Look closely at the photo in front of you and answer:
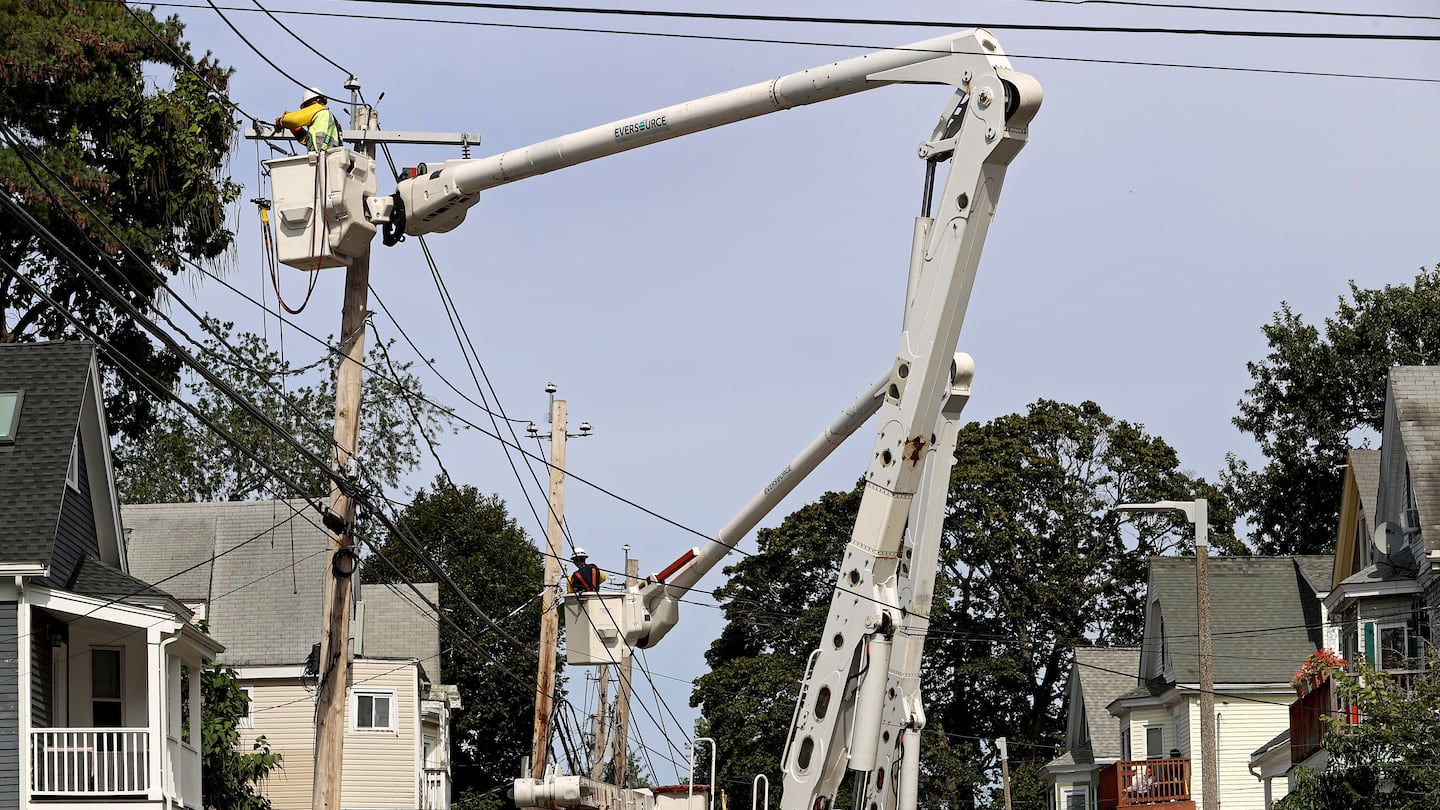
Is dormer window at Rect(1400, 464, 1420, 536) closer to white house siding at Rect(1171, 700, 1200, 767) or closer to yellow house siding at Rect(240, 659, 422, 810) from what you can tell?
white house siding at Rect(1171, 700, 1200, 767)

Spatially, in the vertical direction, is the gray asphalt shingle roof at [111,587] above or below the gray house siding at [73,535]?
below

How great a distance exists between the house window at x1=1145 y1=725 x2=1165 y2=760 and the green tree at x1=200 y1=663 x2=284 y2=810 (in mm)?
22685

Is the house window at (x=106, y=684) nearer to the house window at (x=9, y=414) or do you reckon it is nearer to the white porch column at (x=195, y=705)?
the white porch column at (x=195, y=705)

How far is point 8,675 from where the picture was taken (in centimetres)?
2409

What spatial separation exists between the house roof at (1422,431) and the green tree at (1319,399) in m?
28.0

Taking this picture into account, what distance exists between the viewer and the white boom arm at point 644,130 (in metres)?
13.9

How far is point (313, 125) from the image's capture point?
16047 millimetres

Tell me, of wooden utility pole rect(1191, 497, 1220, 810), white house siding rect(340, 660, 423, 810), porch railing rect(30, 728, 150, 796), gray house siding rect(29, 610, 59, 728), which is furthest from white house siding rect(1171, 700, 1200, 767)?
gray house siding rect(29, 610, 59, 728)

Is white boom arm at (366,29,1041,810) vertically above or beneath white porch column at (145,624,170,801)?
above

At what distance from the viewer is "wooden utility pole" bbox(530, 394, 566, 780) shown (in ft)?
101

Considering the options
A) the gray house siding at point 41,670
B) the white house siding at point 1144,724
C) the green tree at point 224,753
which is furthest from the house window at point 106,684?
the white house siding at point 1144,724

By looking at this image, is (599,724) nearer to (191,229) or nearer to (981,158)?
(191,229)

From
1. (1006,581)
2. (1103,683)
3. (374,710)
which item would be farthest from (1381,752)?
(1006,581)

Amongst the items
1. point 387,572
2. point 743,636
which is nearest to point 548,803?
point 387,572
